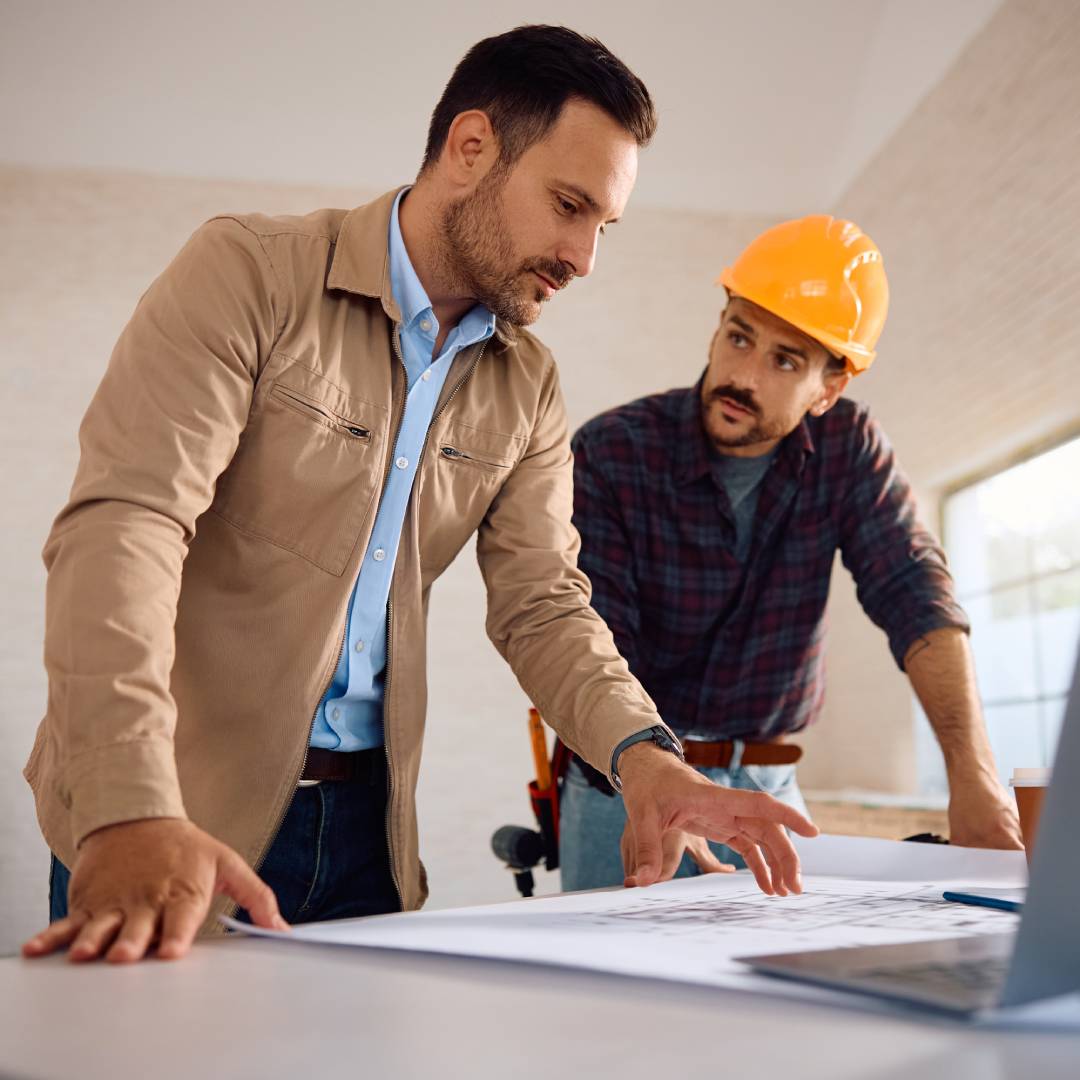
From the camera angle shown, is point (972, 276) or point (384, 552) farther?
point (972, 276)

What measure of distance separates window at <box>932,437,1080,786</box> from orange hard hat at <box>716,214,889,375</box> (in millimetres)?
2071

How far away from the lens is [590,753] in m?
1.30

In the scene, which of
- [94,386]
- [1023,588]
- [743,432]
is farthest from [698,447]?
[94,386]

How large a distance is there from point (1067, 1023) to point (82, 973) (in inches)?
20.1

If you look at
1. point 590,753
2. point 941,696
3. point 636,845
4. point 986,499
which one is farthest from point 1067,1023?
point 986,499

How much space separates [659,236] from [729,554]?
423 centimetres

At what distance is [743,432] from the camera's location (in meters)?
2.09

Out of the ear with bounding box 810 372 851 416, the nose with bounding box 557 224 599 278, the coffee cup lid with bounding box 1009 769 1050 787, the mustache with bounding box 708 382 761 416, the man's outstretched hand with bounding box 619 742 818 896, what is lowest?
the man's outstretched hand with bounding box 619 742 818 896

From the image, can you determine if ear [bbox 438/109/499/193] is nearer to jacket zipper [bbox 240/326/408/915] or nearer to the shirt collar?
the shirt collar

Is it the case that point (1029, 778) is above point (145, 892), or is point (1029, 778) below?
above

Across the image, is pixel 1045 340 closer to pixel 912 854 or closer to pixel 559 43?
pixel 559 43

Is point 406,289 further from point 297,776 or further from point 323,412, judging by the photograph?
point 297,776

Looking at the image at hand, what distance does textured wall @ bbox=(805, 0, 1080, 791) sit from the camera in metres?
3.78

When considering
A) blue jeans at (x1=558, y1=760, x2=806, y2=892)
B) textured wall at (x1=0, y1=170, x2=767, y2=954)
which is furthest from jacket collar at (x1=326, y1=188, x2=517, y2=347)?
textured wall at (x1=0, y1=170, x2=767, y2=954)
